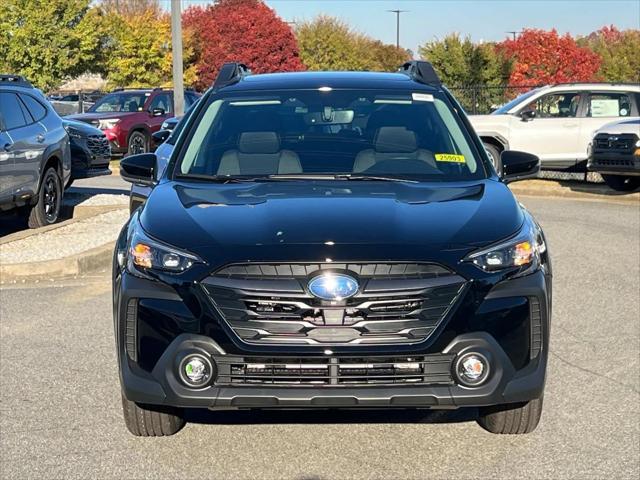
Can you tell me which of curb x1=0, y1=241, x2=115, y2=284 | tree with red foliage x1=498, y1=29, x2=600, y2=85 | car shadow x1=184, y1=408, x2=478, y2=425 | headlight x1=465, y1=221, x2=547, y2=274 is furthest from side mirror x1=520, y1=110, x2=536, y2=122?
tree with red foliage x1=498, y1=29, x2=600, y2=85

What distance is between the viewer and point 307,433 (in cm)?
515

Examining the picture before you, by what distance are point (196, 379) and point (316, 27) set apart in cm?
7040

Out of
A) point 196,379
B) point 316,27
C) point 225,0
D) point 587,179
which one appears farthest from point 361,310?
point 316,27

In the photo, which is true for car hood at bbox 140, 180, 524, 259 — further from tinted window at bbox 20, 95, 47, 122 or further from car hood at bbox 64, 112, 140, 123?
car hood at bbox 64, 112, 140, 123

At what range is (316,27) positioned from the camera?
72.9m

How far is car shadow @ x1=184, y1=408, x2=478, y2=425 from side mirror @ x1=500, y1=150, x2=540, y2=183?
4.59 feet

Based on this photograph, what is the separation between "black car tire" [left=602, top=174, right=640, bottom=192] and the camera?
17.6 metres

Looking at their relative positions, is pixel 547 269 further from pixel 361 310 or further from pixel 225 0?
pixel 225 0

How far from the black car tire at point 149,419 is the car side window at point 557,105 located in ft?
49.5

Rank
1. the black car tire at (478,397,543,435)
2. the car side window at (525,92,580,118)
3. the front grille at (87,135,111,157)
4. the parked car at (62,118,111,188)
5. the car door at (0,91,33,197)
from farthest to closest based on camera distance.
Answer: the car side window at (525,92,580,118), the front grille at (87,135,111,157), the parked car at (62,118,111,188), the car door at (0,91,33,197), the black car tire at (478,397,543,435)

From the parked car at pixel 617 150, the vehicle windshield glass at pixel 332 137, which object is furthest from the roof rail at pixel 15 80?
the parked car at pixel 617 150

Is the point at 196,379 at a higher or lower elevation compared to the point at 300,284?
lower

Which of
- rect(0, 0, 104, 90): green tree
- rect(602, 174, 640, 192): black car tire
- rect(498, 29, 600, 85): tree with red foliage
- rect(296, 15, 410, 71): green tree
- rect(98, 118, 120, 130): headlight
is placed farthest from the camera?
rect(296, 15, 410, 71): green tree

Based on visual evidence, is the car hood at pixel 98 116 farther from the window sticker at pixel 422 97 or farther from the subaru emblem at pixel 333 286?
the subaru emblem at pixel 333 286
